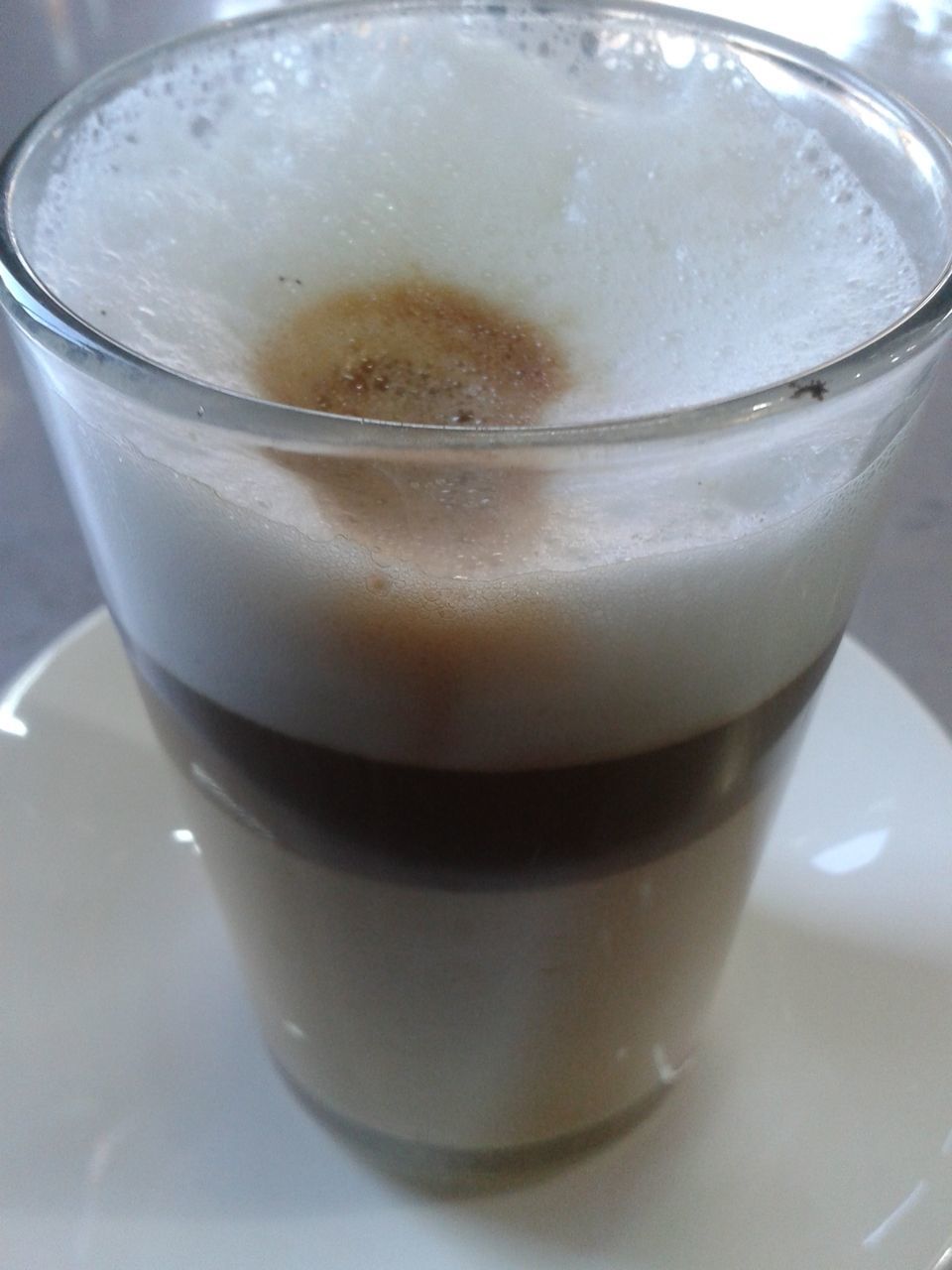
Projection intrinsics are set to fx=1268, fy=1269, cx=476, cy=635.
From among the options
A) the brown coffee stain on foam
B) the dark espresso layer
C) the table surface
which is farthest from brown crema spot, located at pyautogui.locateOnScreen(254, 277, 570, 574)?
the table surface

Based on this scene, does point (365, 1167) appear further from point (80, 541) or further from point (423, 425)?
point (80, 541)

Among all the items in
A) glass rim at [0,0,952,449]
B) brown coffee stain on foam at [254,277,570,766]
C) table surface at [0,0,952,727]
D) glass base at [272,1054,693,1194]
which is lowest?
glass base at [272,1054,693,1194]

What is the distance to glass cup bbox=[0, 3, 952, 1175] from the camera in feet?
1.36

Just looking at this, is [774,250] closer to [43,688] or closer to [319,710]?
[319,710]

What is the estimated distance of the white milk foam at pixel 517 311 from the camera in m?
0.43

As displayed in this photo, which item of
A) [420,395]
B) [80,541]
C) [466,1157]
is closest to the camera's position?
[420,395]

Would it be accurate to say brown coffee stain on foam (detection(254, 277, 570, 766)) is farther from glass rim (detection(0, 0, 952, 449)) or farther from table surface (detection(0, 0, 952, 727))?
table surface (detection(0, 0, 952, 727))

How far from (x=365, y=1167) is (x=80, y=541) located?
2.18 feet

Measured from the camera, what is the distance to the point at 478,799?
0.49 meters

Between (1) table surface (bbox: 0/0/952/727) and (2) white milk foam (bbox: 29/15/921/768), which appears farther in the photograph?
(1) table surface (bbox: 0/0/952/727)

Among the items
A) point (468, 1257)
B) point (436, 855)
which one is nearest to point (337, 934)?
point (436, 855)

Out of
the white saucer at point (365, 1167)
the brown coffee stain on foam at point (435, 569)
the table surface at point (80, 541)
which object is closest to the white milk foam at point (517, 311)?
the brown coffee stain on foam at point (435, 569)

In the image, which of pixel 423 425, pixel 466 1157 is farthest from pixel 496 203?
pixel 466 1157

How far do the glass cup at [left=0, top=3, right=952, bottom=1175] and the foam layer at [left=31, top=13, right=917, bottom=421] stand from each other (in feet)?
0.07
